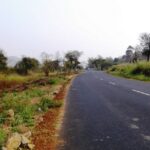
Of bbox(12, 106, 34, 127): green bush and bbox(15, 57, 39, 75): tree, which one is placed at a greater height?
bbox(15, 57, 39, 75): tree

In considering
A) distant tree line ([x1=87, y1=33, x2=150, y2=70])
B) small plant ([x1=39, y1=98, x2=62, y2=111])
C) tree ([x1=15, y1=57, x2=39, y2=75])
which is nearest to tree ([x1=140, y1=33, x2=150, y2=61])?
distant tree line ([x1=87, y1=33, x2=150, y2=70])

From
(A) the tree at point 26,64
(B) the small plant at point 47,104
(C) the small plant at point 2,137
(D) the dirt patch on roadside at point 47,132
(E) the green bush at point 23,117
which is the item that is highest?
(A) the tree at point 26,64

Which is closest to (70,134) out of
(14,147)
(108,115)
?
(14,147)

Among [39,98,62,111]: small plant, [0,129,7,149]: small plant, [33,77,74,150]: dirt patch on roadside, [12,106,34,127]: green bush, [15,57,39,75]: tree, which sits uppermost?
[15,57,39,75]: tree

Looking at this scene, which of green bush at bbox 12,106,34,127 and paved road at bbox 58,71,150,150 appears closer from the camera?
paved road at bbox 58,71,150,150

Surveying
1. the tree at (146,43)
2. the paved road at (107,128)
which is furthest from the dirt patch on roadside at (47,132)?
the tree at (146,43)

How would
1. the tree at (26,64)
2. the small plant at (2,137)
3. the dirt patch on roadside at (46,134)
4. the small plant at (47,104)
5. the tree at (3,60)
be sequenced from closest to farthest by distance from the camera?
1. the small plant at (2,137)
2. the dirt patch on roadside at (46,134)
3. the small plant at (47,104)
4. the tree at (3,60)
5. the tree at (26,64)

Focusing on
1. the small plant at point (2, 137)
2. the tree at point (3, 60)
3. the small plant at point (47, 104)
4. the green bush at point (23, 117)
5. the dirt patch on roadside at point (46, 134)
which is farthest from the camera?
the tree at point (3, 60)

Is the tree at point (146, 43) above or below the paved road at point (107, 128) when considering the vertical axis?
above

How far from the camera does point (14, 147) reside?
709 cm

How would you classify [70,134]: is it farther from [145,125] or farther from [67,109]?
[67,109]

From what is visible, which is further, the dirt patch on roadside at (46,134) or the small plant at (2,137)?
the dirt patch on roadside at (46,134)

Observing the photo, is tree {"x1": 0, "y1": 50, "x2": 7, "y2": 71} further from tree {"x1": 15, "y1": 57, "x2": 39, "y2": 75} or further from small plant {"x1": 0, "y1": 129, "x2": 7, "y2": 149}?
small plant {"x1": 0, "y1": 129, "x2": 7, "y2": 149}

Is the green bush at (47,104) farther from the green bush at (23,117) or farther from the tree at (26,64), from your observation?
the tree at (26,64)
